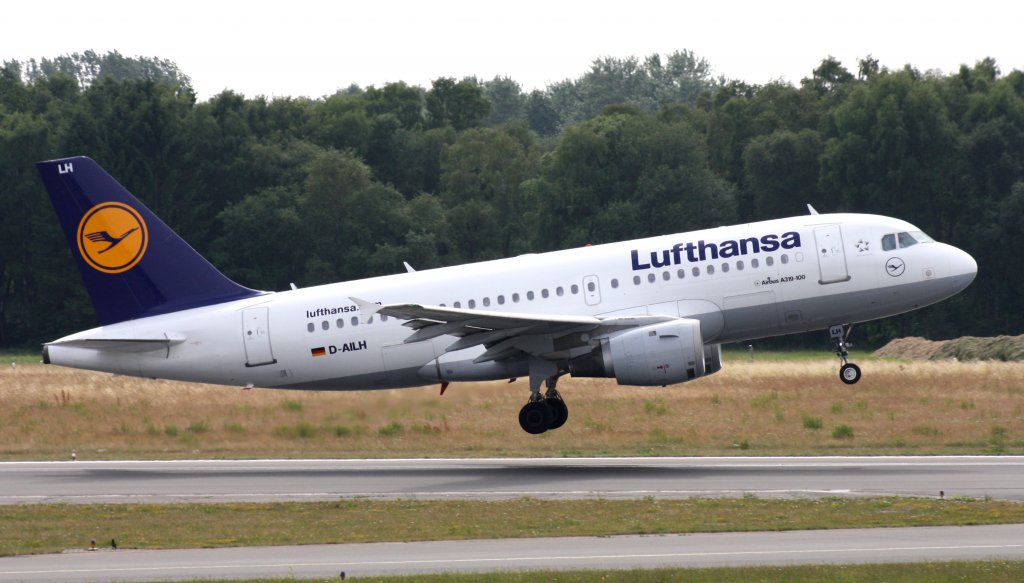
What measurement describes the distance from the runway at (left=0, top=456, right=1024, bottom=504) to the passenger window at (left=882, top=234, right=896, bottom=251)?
15.2 ft

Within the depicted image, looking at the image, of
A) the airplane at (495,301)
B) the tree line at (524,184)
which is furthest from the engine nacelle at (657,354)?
the tree line at (524,184)

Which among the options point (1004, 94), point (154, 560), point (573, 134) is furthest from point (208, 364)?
point (1004, 94)

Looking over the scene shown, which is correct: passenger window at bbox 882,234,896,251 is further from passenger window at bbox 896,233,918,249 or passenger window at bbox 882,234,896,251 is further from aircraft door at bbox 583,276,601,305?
aircraft door at bbox 583,276,601,305

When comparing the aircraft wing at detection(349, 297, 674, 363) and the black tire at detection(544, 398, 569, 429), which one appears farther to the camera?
the black tire at detection(544, 398, 569, 429)

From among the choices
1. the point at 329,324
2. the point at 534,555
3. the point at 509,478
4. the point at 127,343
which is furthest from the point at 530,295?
the point at 534,555

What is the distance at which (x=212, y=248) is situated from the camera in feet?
260

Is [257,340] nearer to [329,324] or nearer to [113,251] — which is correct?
[329,324]

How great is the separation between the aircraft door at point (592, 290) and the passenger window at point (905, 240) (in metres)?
6.73

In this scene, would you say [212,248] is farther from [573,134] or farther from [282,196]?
[573,134]

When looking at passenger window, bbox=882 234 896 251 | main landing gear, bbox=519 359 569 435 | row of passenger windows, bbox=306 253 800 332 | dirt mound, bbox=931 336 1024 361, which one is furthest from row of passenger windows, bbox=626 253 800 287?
dirt mound, bbox=931 336 1024 361

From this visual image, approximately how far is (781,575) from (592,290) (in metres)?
14.2

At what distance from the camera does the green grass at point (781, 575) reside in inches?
649

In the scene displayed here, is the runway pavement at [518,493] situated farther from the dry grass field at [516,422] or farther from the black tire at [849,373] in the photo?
the black tire at [849,373]

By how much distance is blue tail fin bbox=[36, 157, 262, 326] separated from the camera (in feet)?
104
